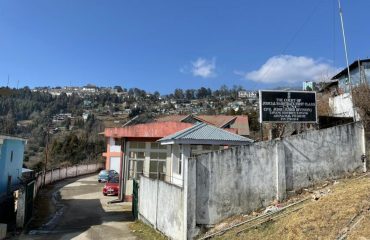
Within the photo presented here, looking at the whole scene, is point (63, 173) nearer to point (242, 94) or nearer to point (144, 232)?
point (144, 232)

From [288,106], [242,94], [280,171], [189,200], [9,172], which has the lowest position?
[189,200]

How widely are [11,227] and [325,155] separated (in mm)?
13203

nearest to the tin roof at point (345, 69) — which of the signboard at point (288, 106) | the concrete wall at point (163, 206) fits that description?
the signboard at point (288, 106)

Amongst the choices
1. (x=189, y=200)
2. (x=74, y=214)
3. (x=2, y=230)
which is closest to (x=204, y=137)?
(x=189, y=200)

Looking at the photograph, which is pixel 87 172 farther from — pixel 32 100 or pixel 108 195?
pixel 32 100

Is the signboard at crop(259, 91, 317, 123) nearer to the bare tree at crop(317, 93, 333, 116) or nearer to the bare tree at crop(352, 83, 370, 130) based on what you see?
the bare tree at crop(352, 83, 370, 130)

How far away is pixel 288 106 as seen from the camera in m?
15.9

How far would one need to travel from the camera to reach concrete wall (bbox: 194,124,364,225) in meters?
12.7

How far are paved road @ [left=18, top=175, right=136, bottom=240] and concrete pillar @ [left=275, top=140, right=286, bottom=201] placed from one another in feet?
19.6

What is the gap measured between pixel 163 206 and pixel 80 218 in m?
8.44

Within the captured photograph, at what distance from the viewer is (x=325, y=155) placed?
575 inches

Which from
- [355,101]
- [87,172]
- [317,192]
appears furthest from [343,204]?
[87,172]

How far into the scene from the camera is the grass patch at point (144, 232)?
1503cm

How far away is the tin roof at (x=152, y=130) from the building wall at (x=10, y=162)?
252 inches
